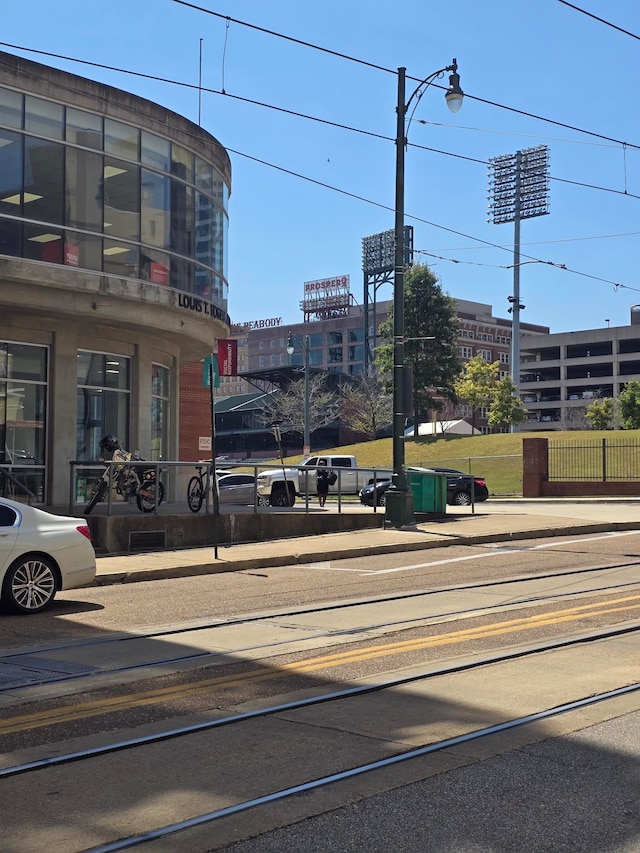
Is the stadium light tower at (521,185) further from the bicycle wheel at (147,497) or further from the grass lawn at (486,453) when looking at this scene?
the bicycle wheel at (147,497)

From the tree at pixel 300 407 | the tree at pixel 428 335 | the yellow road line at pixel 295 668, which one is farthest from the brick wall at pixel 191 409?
the tree at pixel 300 407

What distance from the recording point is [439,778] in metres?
5.31

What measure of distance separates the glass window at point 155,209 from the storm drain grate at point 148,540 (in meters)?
6.85

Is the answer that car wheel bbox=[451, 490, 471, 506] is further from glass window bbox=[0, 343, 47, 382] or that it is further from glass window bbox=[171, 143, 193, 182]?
glass window bbox=[0, 343, 47, 382]

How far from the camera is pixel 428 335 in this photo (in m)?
84.8

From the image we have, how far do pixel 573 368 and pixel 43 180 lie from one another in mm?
115223

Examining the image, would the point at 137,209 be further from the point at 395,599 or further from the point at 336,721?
the point at 336,721

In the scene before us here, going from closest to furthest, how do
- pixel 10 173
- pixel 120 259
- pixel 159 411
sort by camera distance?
pixel 10 173, pixel 120 259, pixel 159 411

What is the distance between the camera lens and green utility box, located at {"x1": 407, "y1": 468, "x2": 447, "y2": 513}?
2698cm

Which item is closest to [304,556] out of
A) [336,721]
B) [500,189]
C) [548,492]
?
[336,721]

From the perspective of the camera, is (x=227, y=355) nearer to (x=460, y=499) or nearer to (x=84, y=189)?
(x=84, y=189)

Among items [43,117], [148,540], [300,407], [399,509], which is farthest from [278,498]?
[300,407]

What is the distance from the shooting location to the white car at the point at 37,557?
11906mm

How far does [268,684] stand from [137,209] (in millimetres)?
16763
